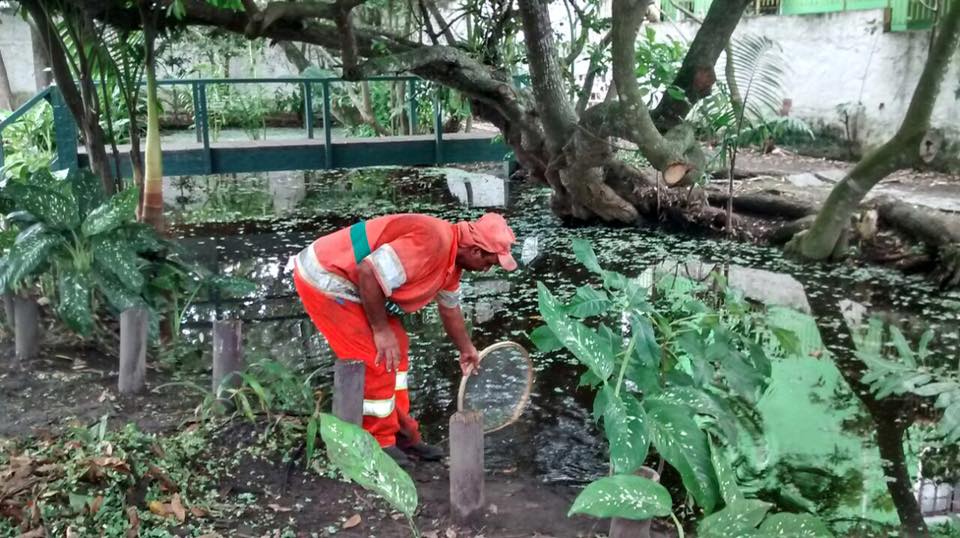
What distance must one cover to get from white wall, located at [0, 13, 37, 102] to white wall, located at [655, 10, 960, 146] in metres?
11.8

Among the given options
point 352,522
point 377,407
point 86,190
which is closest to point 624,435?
point 352,522

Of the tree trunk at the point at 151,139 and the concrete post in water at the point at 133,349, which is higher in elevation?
the tree trunk at the point at 151,139

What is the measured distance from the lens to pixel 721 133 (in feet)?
29.5

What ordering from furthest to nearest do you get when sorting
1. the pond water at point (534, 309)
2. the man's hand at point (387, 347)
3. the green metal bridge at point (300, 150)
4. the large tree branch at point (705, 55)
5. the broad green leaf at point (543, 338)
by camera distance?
the green metal bridge at point (300, 150)
the large tree branch at point (705, 55)
the pond water at point (534, 309)
the man's hand at point (387, 347)
the broad green leaf at point (543, 338)

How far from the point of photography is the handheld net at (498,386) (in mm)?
3564

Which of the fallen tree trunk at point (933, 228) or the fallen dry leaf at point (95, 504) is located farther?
the fallen tree trunk at point (933, 228)

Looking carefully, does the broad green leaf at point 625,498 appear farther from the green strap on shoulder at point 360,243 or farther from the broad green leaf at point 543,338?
the green strap on shoulder at point 360,243

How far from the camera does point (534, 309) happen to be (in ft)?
18.8

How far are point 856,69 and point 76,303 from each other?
1078 centimetres

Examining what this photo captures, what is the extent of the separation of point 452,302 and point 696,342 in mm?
967

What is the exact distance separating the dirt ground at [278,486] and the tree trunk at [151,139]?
5.29 feet

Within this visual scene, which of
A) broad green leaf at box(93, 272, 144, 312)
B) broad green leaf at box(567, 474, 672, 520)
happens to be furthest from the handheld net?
broad green leaf at box(93, 272, 144, 312)

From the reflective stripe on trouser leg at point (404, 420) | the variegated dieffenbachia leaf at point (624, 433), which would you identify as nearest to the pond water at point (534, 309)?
the reflective stripe on trouser leg at point (404, 420)

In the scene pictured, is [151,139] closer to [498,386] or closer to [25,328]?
[25,328]
